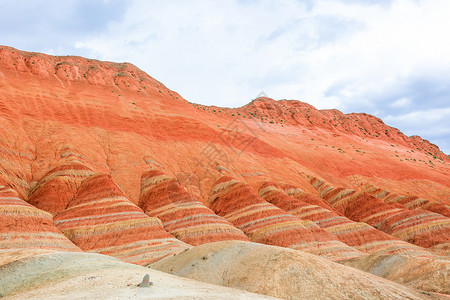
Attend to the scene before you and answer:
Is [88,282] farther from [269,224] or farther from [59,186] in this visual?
[269,224]

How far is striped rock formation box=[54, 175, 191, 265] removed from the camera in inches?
1159

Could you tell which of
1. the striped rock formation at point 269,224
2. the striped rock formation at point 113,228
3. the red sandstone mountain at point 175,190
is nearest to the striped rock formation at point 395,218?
the red sandstone mountain at point 175,190

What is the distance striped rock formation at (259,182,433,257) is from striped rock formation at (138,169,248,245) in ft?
35.6

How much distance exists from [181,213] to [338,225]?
21.0 meters

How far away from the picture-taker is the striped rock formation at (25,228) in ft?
84.6

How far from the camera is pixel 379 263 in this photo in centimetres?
2792

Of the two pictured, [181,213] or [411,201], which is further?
[411,201]

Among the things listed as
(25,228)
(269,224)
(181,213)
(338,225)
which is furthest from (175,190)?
(338,225)

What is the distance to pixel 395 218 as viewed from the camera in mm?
45812

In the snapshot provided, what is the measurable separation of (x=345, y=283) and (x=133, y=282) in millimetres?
10563

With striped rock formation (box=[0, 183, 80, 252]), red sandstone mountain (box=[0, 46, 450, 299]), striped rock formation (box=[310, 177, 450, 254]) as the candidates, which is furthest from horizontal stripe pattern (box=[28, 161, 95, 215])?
striped rock formation (box=[310, 177, 450, 254])

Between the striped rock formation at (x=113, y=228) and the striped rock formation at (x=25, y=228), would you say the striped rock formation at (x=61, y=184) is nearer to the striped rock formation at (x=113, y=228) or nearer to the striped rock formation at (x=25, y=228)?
the striped rock formation at (x=113, y=228)

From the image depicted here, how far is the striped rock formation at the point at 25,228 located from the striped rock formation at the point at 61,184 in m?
3.16

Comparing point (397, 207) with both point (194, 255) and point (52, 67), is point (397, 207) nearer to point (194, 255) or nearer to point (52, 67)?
point (194, 255)
